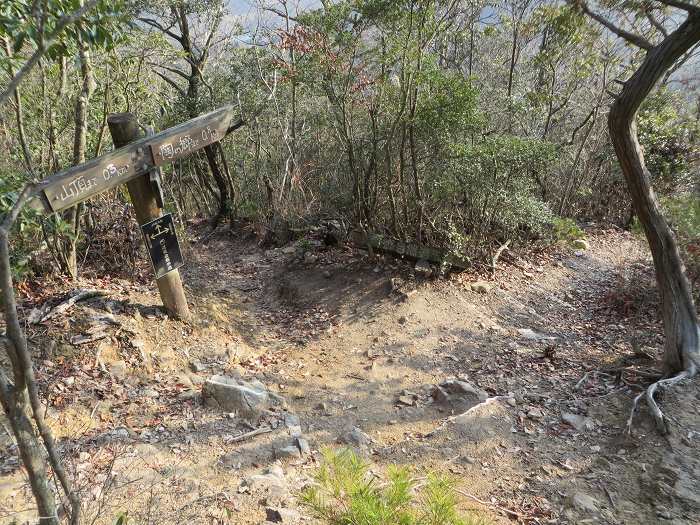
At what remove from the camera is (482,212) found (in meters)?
6.85

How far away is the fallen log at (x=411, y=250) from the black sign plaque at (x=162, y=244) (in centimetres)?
318

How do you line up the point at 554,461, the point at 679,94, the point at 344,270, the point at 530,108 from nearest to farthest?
1. the point at 554,461
2. the point at 344,270
3. the point at 530,108
4. the point at 679,94

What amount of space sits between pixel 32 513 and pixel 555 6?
7.55m

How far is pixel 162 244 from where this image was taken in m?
4.58

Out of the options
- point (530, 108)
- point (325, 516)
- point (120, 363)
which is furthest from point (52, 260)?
point (530, 108)

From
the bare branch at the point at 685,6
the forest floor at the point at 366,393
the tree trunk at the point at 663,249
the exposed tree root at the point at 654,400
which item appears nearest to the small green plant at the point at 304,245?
the forest floor at the point at 366,393

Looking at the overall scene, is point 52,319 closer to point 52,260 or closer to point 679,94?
point 52,260

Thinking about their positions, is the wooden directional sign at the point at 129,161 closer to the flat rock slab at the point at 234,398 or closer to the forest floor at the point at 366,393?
the forest floor at the point at 366,393

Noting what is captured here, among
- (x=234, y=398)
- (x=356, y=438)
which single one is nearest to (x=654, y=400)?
(x=356, y=438)

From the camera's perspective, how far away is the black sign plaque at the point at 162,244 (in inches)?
176

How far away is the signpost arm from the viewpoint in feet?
13.8

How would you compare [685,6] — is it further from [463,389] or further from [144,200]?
[144,200]

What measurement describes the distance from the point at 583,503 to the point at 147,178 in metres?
4.84

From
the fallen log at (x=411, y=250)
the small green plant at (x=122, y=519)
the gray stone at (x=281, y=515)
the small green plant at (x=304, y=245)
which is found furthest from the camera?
the small green plant at (x=304, y=245)
